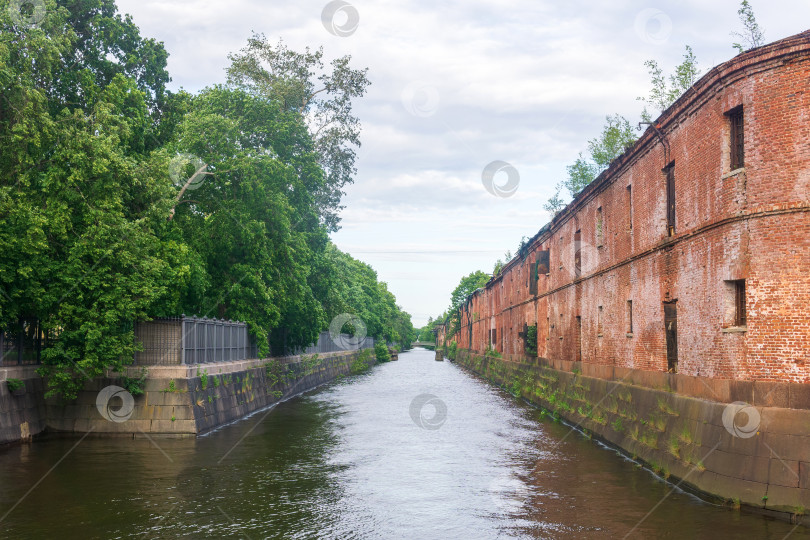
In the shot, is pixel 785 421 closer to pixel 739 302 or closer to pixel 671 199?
pixel 739 302

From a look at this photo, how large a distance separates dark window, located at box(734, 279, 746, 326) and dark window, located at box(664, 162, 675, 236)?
4.15 metres

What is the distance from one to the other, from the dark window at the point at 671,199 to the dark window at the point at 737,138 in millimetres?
3860

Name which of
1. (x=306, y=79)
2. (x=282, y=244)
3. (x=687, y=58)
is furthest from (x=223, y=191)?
(x=687, y=58)

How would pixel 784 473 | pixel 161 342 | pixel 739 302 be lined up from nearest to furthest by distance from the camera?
pixel 784 473
pixel 739 302
pixel 161 342

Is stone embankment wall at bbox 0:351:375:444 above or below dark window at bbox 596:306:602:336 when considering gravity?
below

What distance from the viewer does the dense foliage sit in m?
19.3

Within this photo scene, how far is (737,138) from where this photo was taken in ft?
47.4

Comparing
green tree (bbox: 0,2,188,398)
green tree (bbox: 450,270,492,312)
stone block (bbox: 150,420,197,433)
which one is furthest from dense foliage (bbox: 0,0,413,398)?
green tree (bbox: 450,270,492,312)

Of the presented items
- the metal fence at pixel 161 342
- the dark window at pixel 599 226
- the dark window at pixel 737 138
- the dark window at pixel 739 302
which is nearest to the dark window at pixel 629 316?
the dark window at pixel 599 226

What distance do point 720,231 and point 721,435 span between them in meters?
4.14

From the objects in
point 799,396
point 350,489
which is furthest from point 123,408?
point 799,396

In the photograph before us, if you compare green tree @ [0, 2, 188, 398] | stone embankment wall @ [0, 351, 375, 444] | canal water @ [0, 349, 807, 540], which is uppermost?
green tree @ [0, 2, 188, 398]

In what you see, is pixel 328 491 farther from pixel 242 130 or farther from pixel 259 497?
pixel 242 130

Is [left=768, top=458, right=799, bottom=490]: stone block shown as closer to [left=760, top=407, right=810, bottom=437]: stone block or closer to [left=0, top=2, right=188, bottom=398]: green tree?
[left=760, top=407, right=810, bottom=437]: stone block
